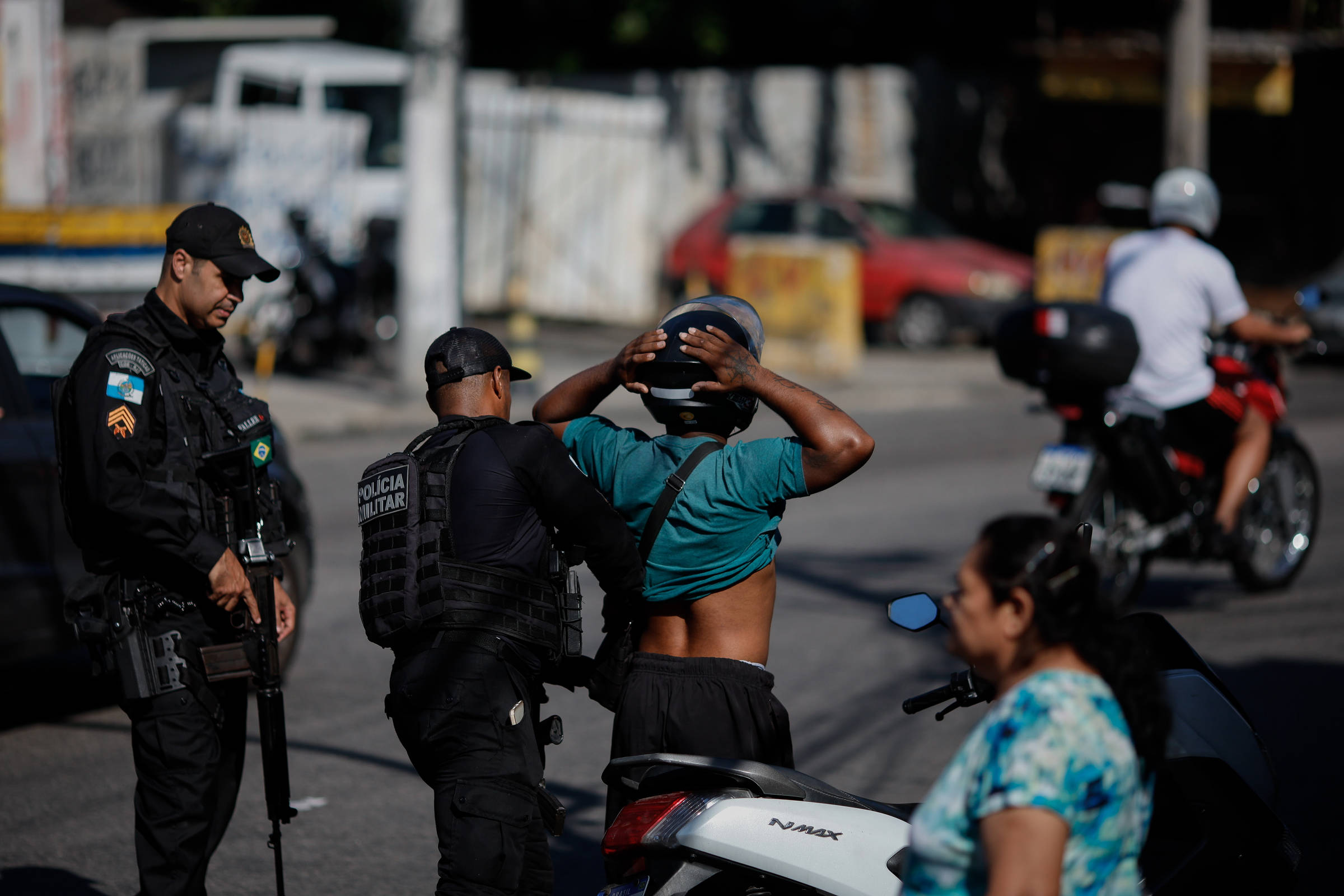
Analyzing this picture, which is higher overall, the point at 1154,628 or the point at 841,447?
the point at 841,447

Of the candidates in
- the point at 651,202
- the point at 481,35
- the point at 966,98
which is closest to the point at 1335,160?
the point at 966,98

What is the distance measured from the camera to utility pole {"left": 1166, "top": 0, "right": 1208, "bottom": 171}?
15.5 meters

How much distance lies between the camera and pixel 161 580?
3938mm

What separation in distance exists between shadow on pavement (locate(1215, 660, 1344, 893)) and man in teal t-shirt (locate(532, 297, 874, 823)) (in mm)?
1653

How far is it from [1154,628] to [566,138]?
19025mm

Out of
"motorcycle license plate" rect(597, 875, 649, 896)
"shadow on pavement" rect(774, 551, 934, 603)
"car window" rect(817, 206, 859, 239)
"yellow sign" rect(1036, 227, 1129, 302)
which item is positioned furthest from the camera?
"car window" rect(817, 206, 859, 239)

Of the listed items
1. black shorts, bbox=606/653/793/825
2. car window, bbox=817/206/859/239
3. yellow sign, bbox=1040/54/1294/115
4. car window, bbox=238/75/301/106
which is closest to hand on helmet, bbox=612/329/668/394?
black shorts, bbox=606/653/793/825

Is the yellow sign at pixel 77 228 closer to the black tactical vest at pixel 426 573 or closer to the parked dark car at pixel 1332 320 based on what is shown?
the black tactical vest at pixel 426 573

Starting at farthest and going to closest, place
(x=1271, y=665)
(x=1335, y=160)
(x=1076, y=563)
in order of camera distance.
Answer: (x=1335, y=160)
(x=1271, y=665)
(x=1076, y=563)

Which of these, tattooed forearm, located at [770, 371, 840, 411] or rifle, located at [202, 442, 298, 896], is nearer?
tattooed forearm, located at [770, 371, 840, 411]

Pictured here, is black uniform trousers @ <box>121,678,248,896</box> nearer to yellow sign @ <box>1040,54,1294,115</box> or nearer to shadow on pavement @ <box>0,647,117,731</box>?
shadow on pavement @ <box>0,647,117,731</box>

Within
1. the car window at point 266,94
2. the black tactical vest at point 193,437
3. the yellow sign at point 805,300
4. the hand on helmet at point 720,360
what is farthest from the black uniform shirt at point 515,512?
the car window at point 266,94

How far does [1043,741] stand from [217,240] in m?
2.70

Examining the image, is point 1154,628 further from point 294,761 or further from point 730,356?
point 294,761
